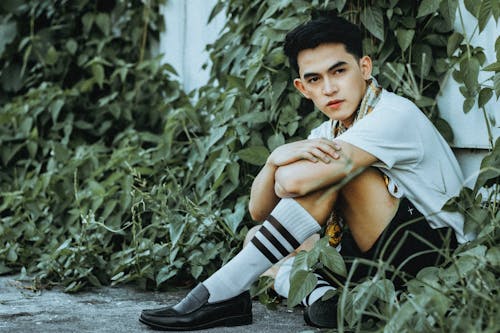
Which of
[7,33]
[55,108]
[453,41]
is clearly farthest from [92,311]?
[7,33]

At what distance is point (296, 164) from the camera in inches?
111

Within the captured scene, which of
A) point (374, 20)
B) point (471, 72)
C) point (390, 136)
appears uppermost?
point (374, 20)

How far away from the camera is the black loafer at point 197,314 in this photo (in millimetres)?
2812

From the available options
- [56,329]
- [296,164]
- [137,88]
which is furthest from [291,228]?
[137,88]

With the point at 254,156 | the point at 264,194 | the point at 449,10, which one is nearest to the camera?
the point at 264,194

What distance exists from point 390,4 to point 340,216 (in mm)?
972

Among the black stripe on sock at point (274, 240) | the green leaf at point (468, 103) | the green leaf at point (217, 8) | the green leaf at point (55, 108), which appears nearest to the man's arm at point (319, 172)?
the black stripe on sock at point (274, 240)

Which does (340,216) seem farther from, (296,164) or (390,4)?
(390,4)

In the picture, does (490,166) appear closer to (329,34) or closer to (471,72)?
(471,72)

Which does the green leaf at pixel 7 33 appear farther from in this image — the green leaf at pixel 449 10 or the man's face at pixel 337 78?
the green leaf at pixel 449 10

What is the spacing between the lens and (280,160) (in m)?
2.90

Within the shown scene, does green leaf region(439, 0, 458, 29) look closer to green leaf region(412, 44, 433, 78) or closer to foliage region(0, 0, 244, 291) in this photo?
green leaf region(412, 44, 433, 78)

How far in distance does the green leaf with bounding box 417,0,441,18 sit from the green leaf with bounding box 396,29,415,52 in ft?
0.38

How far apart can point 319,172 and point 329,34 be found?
59 cm
